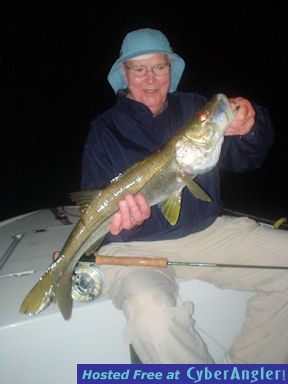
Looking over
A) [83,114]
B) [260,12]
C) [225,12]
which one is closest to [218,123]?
[83,114]

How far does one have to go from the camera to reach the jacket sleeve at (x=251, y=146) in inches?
118

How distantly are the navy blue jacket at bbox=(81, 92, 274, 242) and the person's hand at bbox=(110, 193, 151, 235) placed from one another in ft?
1.46

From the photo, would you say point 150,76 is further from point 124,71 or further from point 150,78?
point 124,71

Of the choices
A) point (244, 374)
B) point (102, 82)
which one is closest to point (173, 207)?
point (244, 374)

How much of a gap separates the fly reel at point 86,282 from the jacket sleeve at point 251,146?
1.68 metres

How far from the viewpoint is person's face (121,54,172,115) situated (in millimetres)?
3516

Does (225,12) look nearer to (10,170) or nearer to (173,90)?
(10,170)

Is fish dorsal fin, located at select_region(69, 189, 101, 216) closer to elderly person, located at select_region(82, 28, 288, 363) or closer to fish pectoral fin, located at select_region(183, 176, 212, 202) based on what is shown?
elderly person, located at select_region(82, 28, 288, 363)

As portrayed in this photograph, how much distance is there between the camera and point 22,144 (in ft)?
144

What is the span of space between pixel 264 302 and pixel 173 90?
8.58 feet

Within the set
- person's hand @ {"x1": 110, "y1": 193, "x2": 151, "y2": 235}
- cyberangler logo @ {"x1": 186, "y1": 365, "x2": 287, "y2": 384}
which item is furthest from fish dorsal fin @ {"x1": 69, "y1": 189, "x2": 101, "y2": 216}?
cyberangler logo @ {"x1": 186, "y1": 365, "x2": 287, "y2": 384}

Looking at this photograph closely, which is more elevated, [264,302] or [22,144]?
[264,302]

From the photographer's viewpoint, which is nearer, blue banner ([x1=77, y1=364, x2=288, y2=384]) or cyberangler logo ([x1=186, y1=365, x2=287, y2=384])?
blue banner ([x1=77, y1=364, x2=288, y2=384])

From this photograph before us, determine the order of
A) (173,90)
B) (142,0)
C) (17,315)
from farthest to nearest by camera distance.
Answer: (142,0) → (173,90) → (17,315)
